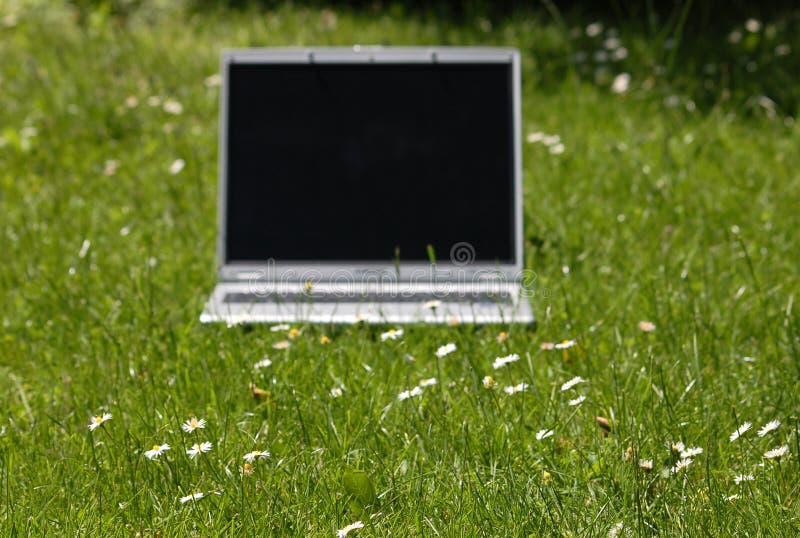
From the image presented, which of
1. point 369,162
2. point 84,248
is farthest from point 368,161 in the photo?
point 84,248

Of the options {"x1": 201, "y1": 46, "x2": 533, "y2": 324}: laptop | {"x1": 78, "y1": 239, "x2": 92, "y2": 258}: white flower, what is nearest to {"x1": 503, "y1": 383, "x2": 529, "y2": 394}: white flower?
{"x1": 201, "y1": 46, "x2": 533, "y2": 324}: laptop

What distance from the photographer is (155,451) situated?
227cm

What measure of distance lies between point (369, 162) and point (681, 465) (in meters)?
1.53

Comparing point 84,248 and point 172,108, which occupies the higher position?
point 172,108

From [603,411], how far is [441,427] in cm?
45

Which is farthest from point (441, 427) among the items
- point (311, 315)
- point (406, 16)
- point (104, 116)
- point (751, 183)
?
point (406, 16)

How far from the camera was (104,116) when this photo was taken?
5121mm

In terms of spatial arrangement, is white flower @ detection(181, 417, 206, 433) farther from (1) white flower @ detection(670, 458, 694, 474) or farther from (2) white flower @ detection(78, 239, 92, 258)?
(2) white flower @ detection(78, 239, 92, 258)

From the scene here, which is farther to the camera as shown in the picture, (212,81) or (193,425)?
(212,81)

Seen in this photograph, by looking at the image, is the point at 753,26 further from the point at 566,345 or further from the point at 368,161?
Result: the point at 566,345

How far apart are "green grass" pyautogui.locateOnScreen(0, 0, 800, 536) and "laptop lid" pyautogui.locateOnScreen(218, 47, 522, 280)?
11.8 inches

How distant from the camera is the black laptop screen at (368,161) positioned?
10.6 feet

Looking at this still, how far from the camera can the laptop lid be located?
323 cm

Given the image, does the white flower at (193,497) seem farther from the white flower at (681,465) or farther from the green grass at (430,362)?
the white flower at (681,465)
